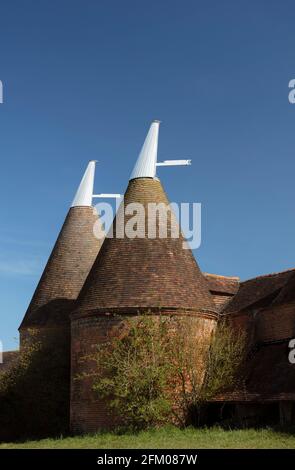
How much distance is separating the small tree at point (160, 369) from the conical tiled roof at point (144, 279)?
551mm

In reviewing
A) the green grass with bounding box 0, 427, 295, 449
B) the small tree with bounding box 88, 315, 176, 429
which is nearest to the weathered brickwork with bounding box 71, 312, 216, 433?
the small tree with bounding box 88, 315, 176, 429

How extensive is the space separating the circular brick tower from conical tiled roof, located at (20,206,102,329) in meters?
3.45

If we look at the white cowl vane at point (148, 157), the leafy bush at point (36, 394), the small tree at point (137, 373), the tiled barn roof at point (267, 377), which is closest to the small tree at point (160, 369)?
the small tree at point (137, 373)

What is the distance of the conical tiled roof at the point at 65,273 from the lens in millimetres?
27312

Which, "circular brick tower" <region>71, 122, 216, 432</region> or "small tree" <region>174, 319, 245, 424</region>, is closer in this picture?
"small tree" <region>174, 319, 245, 424</region>

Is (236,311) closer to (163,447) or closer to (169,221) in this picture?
(169,221)

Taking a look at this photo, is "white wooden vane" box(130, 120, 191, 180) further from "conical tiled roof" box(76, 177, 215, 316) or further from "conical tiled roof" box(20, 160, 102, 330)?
"conical tiled roof" box(20, 160, 102, 330)

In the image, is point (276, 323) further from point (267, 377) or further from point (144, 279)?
point (144, 279)

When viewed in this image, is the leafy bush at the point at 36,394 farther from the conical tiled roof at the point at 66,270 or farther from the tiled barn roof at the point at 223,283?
the tiled barn roof at the point at 223,283

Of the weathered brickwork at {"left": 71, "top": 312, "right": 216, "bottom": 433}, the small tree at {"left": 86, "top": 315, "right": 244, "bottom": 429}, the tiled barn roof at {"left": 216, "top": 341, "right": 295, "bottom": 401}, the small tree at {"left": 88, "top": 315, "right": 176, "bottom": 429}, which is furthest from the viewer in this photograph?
the weathered brickwork at {"left": 71, "top": 312, "right": 216, "bottom": 433}

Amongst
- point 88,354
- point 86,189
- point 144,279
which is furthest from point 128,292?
point 86,189

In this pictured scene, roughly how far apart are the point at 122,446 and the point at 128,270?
5.95m

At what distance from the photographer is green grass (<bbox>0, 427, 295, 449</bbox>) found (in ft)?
56.6

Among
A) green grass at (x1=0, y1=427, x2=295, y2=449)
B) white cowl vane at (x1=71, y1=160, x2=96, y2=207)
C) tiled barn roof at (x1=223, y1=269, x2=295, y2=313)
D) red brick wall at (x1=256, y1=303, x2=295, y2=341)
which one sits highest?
white cowl vane at (x1=71, y1=160, x2=96, y2=207)
